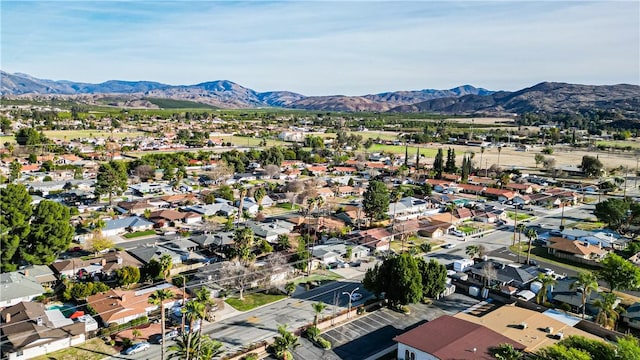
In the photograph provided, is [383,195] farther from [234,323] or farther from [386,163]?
[386,163]

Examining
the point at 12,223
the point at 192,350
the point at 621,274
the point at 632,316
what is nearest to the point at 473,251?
the point at 621,274

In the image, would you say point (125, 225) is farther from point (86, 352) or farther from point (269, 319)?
point (269, 319)

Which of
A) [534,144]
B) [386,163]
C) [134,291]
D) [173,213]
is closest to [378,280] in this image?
[134,291]

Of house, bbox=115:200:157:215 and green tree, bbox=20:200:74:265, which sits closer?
green tree, bbox=20:200:74:265

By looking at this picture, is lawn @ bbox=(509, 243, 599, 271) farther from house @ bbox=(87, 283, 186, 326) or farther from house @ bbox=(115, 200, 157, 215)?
house @ bbox=(115, 200, 157, 215)

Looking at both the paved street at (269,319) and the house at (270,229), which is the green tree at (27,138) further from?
the paved street at (269,319)

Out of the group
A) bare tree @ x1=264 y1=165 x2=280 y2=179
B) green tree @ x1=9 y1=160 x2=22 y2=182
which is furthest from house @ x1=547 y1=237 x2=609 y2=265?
green tree @ x1=9 y1=160 x2=22 y2=182
